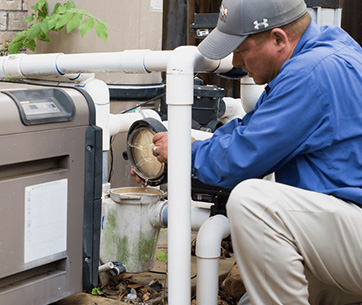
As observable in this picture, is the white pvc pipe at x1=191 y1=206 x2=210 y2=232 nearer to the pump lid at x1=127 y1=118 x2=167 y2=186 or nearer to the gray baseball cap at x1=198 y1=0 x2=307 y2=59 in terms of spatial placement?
the pump lid at x1=127 y1=118 x2=167 y2=186

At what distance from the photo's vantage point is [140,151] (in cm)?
246

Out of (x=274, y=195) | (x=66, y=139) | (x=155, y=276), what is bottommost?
(x=155, y=276)

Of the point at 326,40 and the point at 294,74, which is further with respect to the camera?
the point at 326,40

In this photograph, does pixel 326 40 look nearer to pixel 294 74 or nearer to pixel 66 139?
pixel 294 74

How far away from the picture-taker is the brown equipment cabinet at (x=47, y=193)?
73.9 inches

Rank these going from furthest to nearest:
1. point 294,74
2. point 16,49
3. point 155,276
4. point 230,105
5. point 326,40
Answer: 1. point 16,49
2. point 230,105
3. point 155,276
4. point 326,40
5. point 294,74

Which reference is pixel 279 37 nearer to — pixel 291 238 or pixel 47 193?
pixel 291 238

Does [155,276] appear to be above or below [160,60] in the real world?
below

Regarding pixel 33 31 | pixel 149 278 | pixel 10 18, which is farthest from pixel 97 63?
pixel 10 18

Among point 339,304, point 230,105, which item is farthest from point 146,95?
point 339,304

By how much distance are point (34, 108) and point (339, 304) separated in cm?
119

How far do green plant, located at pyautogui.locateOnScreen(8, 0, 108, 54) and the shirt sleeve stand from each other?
173cm

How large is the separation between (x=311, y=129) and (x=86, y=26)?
6.31 feet

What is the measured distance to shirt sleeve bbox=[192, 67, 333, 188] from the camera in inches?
71.8
